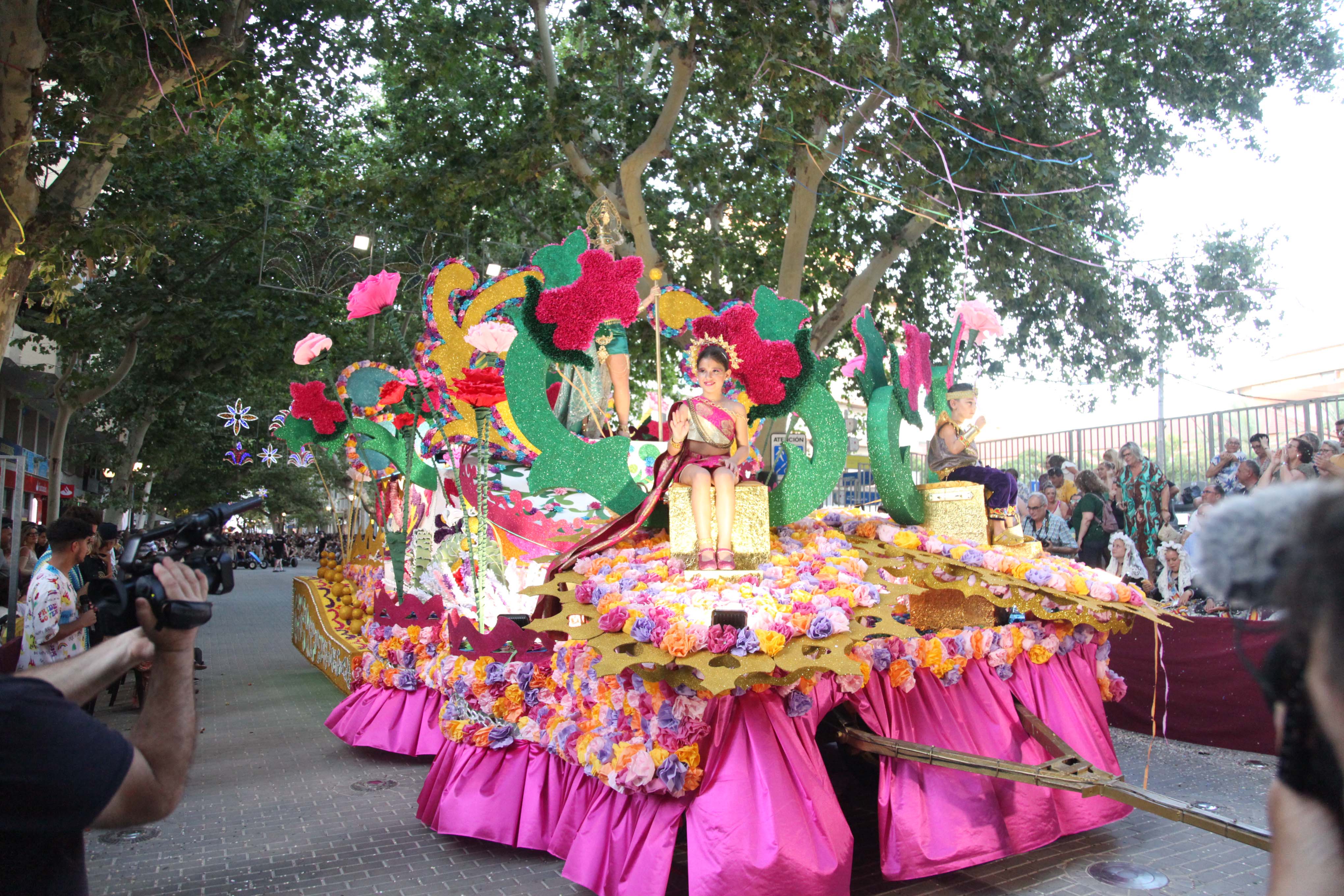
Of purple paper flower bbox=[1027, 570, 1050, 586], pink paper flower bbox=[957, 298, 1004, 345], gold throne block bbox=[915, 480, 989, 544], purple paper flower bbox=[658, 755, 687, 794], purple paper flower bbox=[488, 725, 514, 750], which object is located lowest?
purple paper flower bbox=[488, 725, 514, 750]

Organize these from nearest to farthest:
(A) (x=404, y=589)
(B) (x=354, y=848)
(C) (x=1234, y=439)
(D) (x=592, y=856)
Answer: (D) (x=592, y=856) → (B) (x=354, y=848) → (A) (x=404, y=589) → (C) (x=1234, y=439)

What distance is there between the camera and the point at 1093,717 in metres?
5.33

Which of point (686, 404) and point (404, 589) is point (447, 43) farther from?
point (686, 404)

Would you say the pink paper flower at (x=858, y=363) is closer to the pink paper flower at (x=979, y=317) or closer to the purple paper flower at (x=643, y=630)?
the pink paper flower at (x=979, y=317)

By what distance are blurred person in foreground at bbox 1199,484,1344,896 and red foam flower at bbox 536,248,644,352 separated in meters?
3.79

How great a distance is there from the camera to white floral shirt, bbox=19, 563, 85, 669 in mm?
Result: 5230

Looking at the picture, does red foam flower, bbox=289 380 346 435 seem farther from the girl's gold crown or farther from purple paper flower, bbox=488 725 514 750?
the girl's gold crown

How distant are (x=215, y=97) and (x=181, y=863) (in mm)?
6353

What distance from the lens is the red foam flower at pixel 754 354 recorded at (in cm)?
481

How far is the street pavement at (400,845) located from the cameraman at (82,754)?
2571 millimetres

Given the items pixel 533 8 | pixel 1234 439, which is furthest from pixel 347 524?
pixel 1234 439

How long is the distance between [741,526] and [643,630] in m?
1.10

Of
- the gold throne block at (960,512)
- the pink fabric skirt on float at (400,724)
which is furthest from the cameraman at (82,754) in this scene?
the pink fabric skirt on float at (400,724)

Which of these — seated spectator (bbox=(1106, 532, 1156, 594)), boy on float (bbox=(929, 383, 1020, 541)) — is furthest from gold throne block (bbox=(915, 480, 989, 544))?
seated spectator (bbox=(1106, 532, 1156, 594))
